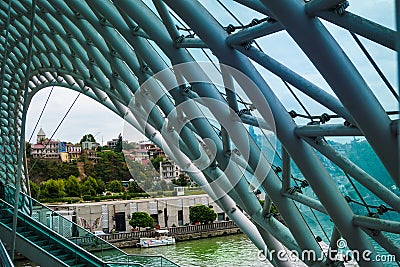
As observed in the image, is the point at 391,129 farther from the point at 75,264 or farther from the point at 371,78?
the point at 75,264

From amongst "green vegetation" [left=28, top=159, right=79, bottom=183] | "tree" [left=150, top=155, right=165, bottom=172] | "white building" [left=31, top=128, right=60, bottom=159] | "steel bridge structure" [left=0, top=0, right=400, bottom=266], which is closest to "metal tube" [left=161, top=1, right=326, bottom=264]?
A: "steel bridge structure" [left=0, top=0, right=400, bottom=266]

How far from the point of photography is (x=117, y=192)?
85.6 meters

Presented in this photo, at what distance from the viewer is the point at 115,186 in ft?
286

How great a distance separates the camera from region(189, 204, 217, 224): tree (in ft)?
243

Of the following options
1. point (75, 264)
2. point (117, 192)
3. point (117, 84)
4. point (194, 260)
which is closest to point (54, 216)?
point (75, 264)

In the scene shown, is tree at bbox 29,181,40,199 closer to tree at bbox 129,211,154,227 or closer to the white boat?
tree at bbox 129,211,154,227

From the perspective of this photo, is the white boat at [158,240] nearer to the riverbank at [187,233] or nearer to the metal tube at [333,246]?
the riverbank at [187,233]

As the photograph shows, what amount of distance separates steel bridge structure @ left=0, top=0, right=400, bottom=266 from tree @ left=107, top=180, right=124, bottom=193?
6156 centimetres

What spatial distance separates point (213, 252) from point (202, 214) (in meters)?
14.8

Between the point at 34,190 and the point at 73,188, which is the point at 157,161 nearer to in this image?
the point at 73,188

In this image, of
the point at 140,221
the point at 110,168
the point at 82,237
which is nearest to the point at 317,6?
the point at 82,237

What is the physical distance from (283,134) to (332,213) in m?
2.00

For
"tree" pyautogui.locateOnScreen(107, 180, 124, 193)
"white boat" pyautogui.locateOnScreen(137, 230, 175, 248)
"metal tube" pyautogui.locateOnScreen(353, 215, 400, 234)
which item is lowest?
"white boat" pyautogui.locateOnScreen(137, 230, 175, 248)

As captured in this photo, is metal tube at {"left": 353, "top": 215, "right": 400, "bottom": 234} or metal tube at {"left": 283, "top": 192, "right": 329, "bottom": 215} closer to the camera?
metal tube at {"left": 353, "top": 215, "right": 400, "bottom": 234}
